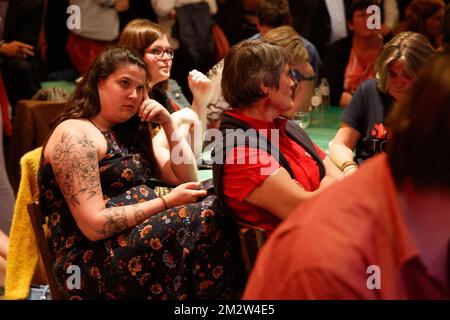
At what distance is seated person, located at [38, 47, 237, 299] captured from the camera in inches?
84.4

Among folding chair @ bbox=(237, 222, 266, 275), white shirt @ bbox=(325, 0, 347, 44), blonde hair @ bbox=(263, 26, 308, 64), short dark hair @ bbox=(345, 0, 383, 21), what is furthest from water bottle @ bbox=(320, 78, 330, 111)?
folding chair @ bbox=(237, 222, 266, 275)

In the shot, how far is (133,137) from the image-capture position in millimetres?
2494

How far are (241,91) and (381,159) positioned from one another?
1.22 meters

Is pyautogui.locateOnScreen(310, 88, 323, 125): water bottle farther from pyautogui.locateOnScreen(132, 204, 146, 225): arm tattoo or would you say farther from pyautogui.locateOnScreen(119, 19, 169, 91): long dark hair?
pyautogui.locateOnScreen(132, 204, 146, 225): arm tattoo

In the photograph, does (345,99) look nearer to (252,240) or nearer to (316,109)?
(316,109)

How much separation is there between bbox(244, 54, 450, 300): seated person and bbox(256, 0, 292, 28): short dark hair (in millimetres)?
3197

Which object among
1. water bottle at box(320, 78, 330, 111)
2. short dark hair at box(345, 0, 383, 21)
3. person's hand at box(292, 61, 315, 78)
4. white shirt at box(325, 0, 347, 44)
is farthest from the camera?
white shirt at box(325, 0, 347, 44)

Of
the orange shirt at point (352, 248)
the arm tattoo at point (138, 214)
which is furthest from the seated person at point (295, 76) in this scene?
the orange shirt at point (352, 248)

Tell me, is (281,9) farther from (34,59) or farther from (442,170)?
(442,170)

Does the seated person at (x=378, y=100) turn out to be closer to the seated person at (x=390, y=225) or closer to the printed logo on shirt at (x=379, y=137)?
the printed logo on shirt at (x=379, y=137)

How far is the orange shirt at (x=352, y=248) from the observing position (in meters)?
0.94

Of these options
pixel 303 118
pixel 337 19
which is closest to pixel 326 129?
pixel 303 118

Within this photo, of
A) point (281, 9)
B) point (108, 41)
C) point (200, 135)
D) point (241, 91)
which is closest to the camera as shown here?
point (241, 91)
